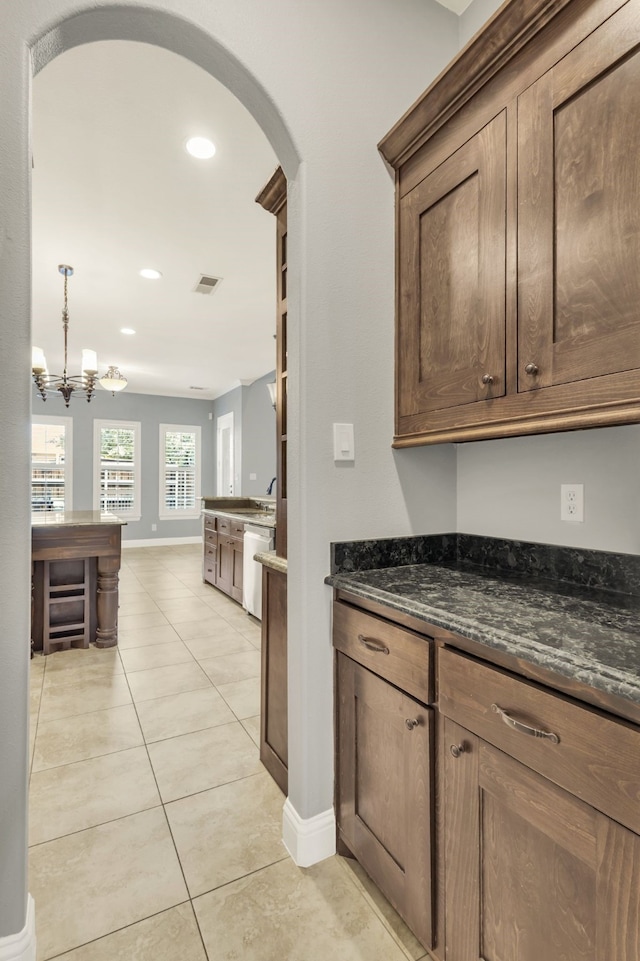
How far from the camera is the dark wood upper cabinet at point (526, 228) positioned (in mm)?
1035

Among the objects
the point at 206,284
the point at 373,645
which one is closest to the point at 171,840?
the point at 373,645

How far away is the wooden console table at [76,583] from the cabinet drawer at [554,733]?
122 inches

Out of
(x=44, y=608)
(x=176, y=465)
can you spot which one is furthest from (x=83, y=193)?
(x=176, y=465)

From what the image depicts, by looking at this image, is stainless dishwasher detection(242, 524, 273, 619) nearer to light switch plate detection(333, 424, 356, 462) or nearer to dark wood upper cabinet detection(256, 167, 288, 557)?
dark wood upper cabinet detection(256, 167, 288, 557)

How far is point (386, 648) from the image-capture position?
49.7 inches

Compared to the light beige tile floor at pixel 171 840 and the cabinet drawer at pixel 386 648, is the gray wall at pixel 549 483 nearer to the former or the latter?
the cabinet drawer at pixel 386 648

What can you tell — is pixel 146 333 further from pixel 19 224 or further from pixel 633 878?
pixel 633 878

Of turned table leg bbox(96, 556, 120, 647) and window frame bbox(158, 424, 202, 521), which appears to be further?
window frame bbox(158, 424, 202, 521)

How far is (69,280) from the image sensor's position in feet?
13.4

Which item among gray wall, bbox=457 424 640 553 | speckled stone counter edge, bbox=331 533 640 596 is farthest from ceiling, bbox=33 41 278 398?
speckled stone counter edge, bbox=331 533 640 596

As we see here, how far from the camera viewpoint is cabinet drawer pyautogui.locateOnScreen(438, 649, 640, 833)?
2.38ft

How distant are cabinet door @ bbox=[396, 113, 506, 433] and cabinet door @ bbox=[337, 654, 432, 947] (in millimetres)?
871

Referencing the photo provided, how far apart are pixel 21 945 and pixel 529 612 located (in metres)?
1.44

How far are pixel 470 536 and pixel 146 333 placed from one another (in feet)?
16.1
